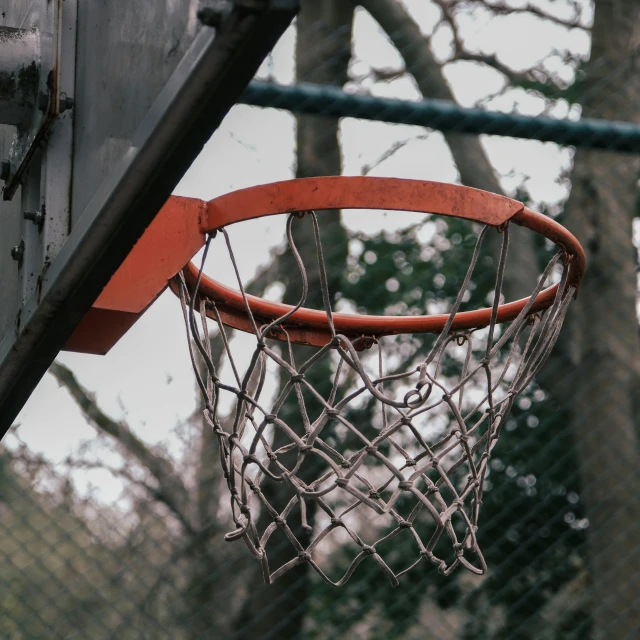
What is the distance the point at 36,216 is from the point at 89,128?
11cm

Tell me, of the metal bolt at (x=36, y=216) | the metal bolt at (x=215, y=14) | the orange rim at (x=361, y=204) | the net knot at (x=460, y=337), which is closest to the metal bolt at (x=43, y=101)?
the metal bolt at (x=36, y=216)

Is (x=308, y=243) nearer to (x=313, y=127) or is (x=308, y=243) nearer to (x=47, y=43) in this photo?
(x=313, y=127)

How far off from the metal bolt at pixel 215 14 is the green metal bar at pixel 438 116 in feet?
5.10

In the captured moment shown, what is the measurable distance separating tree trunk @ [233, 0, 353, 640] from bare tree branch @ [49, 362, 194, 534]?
0.37 meters

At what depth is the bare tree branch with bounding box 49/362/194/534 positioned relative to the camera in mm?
3609

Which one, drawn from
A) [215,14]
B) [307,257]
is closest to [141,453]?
[307,257]

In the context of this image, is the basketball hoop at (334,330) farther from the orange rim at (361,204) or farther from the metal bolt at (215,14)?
the metal bolt at (215,14)

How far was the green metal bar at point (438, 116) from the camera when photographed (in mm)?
2367

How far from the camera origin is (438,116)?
2.45 m

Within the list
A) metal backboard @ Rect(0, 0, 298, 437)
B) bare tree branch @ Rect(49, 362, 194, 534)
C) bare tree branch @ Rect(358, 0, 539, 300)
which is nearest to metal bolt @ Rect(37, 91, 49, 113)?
→ metal backboard @ Rect(0, 0, 298, 437)

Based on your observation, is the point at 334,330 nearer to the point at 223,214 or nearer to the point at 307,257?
the point at 223,214

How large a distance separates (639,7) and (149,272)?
3.82 metres

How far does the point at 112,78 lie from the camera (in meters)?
0.98

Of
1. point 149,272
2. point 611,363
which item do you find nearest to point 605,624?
point 611,363
